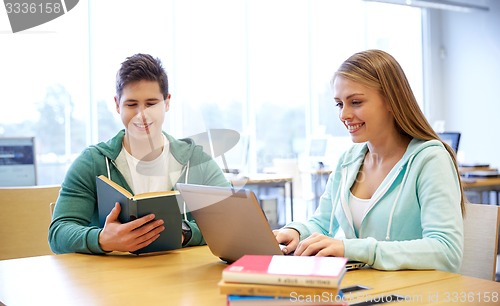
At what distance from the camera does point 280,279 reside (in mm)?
828

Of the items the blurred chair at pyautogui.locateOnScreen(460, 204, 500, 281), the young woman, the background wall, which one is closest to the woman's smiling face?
the young woman

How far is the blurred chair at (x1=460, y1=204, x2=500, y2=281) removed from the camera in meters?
1.51

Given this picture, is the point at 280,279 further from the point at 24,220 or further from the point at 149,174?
the point at 24,220

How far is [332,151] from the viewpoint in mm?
6898

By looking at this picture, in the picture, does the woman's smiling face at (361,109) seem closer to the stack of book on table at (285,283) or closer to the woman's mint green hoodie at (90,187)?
the woman's mint green hoodie at (90,187)

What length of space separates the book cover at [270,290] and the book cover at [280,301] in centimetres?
1

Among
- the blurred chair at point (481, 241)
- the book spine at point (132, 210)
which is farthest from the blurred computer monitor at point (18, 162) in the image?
the blurred chair at point (481, 241)

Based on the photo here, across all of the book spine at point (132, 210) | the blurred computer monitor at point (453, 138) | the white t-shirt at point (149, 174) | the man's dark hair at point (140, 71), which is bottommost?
the book spine at point (132, 210)

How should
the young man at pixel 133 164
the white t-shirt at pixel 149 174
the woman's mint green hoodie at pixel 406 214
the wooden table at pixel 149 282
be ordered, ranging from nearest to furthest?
A: the wooden table at pixel 149 282 → the woman's mint green hoodie at pixel 406 214 → the young man at pixel 133 164 → the white t-shirt at pixel 149 174

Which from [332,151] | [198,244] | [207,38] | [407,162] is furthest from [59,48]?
[407,162]

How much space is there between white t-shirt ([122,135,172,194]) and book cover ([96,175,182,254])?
20 centimetres

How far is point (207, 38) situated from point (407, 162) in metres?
5.74

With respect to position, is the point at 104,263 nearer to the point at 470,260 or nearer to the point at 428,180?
the point at 428,180

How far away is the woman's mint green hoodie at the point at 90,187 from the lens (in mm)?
1688
